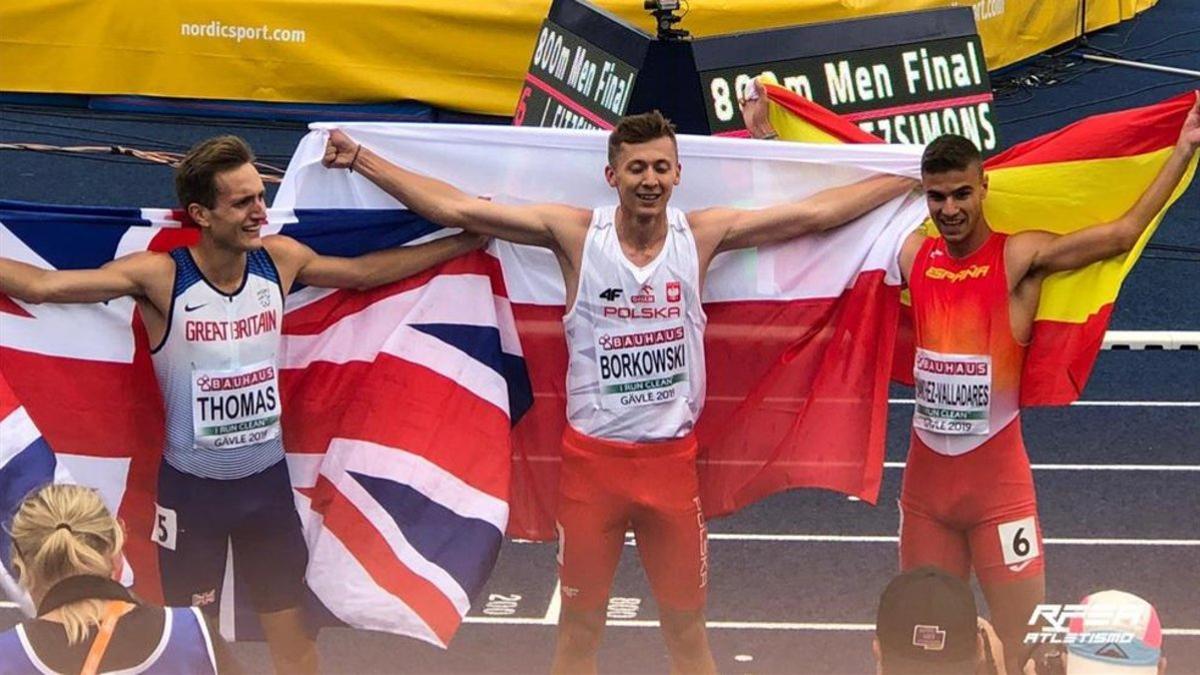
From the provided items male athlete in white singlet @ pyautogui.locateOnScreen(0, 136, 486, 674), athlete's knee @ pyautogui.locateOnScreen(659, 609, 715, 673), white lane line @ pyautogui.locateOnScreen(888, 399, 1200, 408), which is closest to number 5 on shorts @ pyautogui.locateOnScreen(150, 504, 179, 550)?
male athlete in white singlet @ pyautogui.locateOnScreen(0, 136, 486, 674)

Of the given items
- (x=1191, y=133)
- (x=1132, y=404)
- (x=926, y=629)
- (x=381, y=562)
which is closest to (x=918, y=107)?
(x=1191, y=133)

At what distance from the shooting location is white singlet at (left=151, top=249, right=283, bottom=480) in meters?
5.45

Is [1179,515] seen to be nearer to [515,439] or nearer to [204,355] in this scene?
[515,439]

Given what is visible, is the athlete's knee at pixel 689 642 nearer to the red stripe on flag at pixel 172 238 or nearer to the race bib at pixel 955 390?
the race bib at pixel 955 390

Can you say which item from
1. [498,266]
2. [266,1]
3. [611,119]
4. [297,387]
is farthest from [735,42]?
[266,1]

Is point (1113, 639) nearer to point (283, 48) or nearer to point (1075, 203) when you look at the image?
point (1075, 203)

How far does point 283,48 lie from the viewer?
50.8ft

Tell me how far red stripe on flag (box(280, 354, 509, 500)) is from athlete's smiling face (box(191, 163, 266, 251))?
2.40 ft

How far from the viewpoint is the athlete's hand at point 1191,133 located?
5.54 metres

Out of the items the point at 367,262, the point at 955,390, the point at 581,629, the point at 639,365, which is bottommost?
the point at 581,629

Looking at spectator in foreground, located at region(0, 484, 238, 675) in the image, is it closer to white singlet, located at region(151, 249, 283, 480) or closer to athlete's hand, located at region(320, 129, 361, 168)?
white singlet, located at region(151, 249, 283, 480)

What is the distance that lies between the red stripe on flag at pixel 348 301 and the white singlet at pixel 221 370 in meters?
0.36

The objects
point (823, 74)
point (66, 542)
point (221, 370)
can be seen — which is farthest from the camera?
point (823, 74)

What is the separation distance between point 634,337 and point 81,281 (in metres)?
1.69
